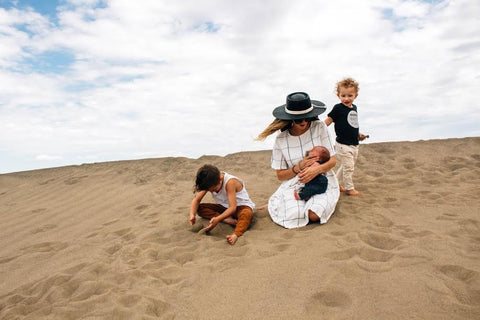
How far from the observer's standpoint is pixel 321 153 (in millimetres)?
3311

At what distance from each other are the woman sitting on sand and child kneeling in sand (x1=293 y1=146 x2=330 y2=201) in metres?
0.04

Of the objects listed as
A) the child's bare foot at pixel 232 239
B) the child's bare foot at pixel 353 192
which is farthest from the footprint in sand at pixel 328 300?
the child's bare foot at pixel 353 192

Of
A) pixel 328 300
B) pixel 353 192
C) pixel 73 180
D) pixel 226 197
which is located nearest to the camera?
pixel 328 300

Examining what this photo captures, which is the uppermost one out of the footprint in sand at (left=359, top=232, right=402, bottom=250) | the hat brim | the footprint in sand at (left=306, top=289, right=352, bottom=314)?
the hat brim

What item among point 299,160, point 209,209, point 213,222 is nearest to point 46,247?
point 209,209

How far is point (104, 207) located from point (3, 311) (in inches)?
112

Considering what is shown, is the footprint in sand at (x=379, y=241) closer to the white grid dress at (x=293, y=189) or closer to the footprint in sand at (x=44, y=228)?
the white grid dress at (x=293, y=189)

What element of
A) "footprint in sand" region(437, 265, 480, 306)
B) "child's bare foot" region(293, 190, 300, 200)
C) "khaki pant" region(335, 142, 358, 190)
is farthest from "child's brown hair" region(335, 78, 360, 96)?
"footprint in sand" region(437, 265, 480, 306)

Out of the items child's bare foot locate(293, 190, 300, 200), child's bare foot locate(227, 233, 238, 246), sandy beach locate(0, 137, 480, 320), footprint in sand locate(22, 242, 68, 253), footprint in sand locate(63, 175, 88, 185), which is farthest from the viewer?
footprint in sand locate(63, 175, 88, 185)

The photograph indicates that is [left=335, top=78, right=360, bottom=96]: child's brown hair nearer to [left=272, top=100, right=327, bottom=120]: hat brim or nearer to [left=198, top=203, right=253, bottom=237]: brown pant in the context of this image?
[left=272, top=100, right=327, bottom=120]: hat brim

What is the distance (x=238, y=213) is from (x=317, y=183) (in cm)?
89

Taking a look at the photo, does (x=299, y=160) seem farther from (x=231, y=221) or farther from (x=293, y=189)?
(x=231, y=221)

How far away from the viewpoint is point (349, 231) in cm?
294

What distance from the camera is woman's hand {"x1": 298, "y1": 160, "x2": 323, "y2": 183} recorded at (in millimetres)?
3277
